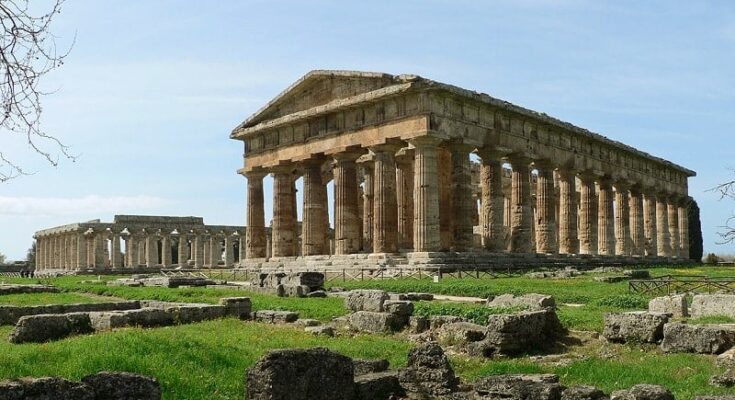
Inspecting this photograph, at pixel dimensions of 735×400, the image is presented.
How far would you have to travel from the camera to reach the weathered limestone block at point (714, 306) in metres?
17.1

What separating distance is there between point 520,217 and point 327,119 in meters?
12.3

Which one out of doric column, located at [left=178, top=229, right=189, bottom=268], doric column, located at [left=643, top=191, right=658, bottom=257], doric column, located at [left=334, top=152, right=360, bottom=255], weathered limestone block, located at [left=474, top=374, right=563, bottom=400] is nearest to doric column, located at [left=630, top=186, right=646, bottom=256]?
doric column, located at [left=643, top=191, right=658, bottom=257]

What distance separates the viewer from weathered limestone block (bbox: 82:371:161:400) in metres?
7.71

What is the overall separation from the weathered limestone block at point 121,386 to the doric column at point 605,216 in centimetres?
4840

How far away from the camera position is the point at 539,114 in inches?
1694

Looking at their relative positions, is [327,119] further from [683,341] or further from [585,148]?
[683,341]

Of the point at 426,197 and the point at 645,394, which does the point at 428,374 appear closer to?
the point at 645,394

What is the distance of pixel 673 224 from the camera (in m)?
64.2

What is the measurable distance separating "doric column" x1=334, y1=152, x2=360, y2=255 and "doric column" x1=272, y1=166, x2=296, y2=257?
5.23 m

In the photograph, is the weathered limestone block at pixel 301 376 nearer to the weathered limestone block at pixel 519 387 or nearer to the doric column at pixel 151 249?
the weathered limestone block at pixel 519 387

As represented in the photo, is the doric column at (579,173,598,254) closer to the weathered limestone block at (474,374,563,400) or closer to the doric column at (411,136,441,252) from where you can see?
the doric column at (411,136,441,252)

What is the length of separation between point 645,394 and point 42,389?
674 cm

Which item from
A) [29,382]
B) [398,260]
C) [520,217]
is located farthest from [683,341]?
[520,217]

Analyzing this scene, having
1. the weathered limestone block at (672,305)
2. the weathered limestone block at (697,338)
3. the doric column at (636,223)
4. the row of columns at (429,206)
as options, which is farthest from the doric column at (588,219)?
the weathered limestone block at (697,338)
